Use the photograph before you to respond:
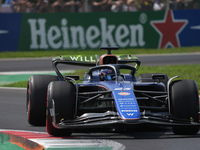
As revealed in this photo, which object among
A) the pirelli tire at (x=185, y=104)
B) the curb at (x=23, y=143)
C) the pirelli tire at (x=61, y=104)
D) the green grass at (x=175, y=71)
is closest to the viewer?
the curb at (x=23, y=143)

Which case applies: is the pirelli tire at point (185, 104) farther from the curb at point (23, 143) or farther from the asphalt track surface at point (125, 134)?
the curb at point (23, 143)

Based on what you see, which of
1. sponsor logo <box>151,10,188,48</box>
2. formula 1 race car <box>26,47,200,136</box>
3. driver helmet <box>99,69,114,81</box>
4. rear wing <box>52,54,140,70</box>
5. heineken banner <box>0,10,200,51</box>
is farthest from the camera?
sponsor logo <box>151,10,188,48</box>

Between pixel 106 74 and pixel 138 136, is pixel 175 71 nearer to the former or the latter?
pixel 106 74

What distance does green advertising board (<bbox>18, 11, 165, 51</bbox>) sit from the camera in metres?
25.6

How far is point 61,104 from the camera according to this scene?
25.8 feet

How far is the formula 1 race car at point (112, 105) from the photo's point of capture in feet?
25.1

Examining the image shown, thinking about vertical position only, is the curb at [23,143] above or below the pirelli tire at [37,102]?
below

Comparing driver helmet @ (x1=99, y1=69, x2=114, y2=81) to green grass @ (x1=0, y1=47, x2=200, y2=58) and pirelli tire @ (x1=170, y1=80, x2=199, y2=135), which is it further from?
green grass @ (x1=0, y1=47, x2=200, y2=58)

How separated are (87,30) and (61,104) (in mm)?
18248

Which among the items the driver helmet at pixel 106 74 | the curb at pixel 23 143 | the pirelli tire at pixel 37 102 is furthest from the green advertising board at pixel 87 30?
the curb at pixel 23 143

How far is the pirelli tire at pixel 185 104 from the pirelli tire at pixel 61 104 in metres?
1.40

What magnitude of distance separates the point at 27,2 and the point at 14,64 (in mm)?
4896

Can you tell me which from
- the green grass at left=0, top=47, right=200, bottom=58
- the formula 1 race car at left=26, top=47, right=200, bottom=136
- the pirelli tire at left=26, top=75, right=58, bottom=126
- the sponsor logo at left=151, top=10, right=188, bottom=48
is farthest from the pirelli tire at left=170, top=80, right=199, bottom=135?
the sponsor logo at left=151, top=10, right=188, bottom=48

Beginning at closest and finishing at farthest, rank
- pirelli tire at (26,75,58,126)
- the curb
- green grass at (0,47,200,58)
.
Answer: the curb, pirelli tire at (26,75,58,126), green grass at (0,47,200,58)
